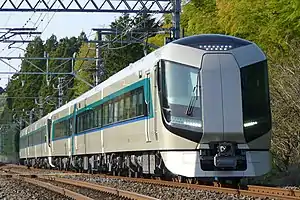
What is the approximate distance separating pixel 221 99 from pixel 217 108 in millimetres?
200

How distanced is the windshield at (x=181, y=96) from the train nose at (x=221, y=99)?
162 millimetres

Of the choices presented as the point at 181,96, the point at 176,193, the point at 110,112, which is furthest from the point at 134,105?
the point at 176,193

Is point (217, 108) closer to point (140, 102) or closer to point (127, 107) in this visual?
point (140, 102)

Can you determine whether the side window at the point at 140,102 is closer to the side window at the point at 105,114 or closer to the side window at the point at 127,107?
the side window at the point at 127,107

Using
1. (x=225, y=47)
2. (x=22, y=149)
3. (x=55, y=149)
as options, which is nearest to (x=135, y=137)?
(x=225, y=47)

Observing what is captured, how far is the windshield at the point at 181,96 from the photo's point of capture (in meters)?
15.2

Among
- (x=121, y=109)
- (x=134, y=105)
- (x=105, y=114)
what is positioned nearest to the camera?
(x=134, y=105)

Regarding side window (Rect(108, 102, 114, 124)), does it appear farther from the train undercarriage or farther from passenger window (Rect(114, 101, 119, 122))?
the train undercarriage

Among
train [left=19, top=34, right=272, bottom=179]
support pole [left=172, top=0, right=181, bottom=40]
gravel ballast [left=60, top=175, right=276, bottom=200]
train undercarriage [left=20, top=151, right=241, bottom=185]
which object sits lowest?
gravel ballast [left=60, top=175, right=276, bottom=200]

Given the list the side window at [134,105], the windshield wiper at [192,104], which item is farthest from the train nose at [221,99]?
the side window at [134,105]

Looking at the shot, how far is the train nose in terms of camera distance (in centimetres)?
1504

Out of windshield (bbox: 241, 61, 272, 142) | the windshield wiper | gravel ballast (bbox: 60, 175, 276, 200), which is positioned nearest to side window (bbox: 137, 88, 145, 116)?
gravel ballast (bbox: 60, 175, 276, 200)

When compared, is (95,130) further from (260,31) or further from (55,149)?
(55,149)

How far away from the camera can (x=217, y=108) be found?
49.7 feet
